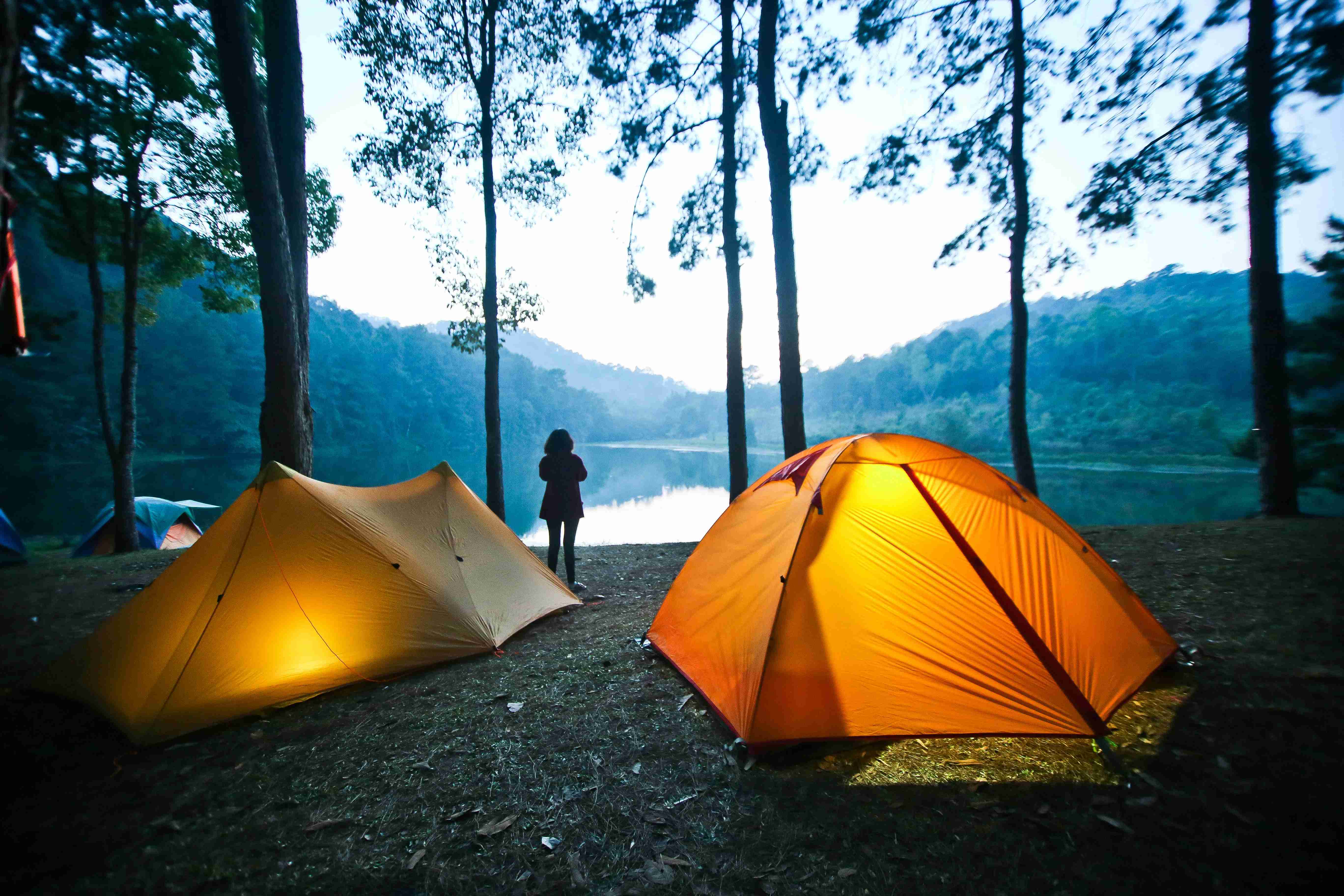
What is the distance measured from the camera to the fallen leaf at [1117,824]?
2.01m

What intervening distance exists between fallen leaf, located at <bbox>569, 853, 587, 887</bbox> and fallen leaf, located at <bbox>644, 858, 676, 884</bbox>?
0.23m

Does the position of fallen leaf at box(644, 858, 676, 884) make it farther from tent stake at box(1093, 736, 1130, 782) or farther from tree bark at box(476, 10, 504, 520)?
tree bark at box(476, 10, 504, 520)

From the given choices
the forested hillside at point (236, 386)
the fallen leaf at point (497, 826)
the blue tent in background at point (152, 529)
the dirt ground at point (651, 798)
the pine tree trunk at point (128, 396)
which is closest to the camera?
the dirt ground at point (651, 798)

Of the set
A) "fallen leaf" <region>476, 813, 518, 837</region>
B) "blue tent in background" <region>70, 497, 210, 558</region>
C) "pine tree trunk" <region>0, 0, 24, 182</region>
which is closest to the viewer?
"pine tree trunk" <region>0, 0, 24, 182</region>

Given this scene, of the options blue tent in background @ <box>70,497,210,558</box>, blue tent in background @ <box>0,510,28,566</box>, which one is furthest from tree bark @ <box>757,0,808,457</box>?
blue tent in background @ <box>0,510,28,566</box>

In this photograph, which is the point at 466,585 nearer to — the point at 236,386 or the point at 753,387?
the point at 236,386

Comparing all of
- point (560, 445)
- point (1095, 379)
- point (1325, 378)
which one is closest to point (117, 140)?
point (560, 445)

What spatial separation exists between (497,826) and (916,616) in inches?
87.5

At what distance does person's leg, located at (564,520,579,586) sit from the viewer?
5.77m

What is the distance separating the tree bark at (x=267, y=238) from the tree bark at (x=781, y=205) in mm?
5746

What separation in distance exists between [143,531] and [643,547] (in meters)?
11.0

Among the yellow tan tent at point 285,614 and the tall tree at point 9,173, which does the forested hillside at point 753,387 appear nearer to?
the yellow tan tent at point 285,614

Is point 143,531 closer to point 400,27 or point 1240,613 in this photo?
point 400,27

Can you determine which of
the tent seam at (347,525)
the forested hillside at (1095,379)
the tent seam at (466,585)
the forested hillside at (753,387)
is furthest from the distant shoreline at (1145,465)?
the tent seam at (347,525)
